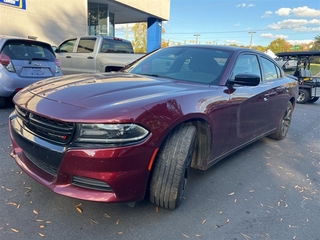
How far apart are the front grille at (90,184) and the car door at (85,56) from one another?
6828 millimetres

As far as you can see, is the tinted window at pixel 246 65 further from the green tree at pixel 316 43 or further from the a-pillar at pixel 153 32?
the green tree at pixel 316 43

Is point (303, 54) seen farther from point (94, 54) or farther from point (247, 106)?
point (247, 106)

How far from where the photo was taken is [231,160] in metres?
3.88

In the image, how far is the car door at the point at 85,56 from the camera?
8391mm

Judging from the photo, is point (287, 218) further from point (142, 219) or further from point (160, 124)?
point (160, 124)

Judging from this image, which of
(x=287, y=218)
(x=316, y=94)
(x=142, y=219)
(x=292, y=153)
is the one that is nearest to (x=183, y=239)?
(x=142, y=219)

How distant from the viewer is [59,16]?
523 inches

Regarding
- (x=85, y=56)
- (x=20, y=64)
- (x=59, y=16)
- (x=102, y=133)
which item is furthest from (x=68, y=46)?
(x=102, y=133)

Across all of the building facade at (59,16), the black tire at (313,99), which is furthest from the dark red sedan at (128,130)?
the building facade at (59,16)

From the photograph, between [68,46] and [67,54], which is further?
[68,46]

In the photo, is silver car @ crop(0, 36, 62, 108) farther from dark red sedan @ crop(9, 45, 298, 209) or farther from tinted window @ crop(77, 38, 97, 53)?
dark red sedan @ crop(9, 45, 298, 209)

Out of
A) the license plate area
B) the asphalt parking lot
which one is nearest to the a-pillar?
the license plate area

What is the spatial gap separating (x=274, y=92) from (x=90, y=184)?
3244mm

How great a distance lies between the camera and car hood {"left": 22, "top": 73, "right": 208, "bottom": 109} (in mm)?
2088
